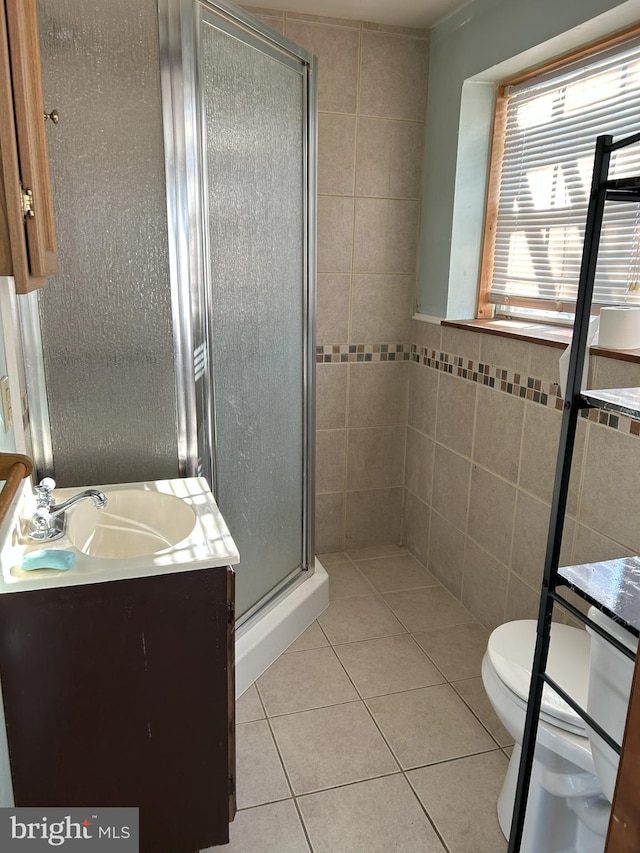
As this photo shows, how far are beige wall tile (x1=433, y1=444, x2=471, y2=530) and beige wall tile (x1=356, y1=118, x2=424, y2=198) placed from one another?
1.14 metres

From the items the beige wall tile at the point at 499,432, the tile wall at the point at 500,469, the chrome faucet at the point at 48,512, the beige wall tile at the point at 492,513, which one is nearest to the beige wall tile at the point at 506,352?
the tile wall at the point at 500,469

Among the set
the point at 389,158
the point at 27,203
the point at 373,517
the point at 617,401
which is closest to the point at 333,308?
the point at 389,158

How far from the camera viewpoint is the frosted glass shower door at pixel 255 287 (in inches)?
71.8

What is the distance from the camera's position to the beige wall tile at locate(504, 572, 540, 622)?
7.27 feet

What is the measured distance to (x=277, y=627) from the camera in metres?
2.30

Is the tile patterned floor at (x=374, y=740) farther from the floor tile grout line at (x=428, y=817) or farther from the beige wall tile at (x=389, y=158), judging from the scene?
the beige wall tile at (x=389, y=158)

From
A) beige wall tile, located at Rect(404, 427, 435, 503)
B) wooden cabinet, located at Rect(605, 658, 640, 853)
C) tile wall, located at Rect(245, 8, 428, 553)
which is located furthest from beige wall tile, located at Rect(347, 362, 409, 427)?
wooden cabinet, located at Rect(605, 658, 640, 853)

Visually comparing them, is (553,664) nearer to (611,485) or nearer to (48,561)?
(611,485)

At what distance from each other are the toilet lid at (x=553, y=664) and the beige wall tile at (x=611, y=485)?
1.00ft

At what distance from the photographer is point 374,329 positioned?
2906 mm

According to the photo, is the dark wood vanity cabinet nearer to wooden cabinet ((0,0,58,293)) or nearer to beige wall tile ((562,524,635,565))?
wooden cabinet ((0,0,58,293))

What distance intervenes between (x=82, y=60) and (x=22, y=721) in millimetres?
1495

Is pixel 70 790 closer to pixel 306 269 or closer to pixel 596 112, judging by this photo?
pixel 306 269

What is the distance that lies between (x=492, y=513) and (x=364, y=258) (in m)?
1.22
